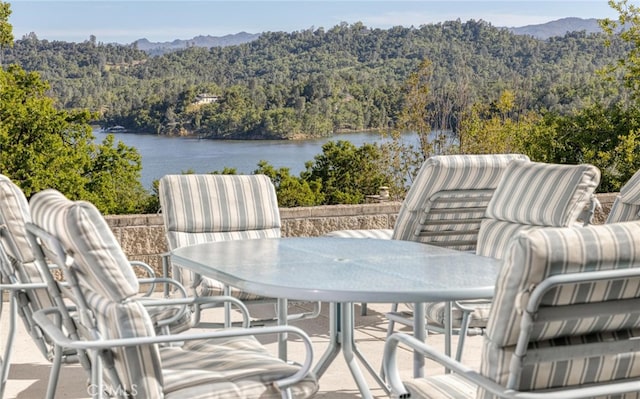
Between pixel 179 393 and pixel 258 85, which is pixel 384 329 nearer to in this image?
pixel 179 393

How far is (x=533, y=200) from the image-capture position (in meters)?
3.80

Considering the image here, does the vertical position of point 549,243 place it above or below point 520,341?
above

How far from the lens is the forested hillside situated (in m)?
33.5

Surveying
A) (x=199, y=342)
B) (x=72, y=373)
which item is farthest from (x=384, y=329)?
(x=199, y=342)

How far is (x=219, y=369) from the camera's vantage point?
2385mm

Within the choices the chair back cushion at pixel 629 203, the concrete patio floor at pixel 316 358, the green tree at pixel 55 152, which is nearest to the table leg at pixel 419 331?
the concrete patio floor at pixel 316 358

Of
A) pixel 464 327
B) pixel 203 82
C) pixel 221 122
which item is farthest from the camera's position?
pixel 203 82

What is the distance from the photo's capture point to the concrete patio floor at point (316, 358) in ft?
11.9

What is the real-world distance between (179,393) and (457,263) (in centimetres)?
116

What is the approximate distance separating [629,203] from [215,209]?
2113 mm

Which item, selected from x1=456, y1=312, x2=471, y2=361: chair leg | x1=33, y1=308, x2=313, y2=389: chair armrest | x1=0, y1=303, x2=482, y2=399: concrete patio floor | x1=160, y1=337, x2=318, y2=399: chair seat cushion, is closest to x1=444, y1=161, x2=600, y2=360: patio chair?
x1=456, y1=312, x2=471, y2=361: chair leg

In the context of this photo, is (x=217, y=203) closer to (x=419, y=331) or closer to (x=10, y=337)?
(x=10, y=337)

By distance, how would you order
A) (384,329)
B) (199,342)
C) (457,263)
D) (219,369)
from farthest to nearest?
(384,329)
(457,263)
(199,342)
(219,369)

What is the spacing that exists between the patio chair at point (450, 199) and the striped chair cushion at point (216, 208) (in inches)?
27.2
